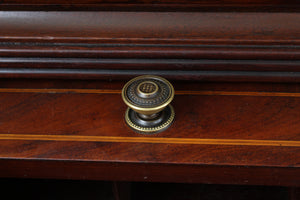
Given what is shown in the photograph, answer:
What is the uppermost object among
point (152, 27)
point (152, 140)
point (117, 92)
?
point (152, 27)

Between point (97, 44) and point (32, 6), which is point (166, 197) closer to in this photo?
point (97, 44)

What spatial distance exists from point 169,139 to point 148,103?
0.33 ft

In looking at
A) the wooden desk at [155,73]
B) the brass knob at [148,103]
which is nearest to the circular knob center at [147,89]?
the brass knob at [148,103]

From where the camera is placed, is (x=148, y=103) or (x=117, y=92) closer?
(x=148, y=103)

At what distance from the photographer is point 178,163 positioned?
0.70m

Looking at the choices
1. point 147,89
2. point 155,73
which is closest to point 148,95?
point 147,89

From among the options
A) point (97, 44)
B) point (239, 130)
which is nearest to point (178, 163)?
point (239, 130)

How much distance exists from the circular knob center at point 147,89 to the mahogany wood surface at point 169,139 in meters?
0.10

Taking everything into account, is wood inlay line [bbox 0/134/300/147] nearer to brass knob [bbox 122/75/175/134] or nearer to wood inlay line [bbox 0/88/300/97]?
brass knob [bbox 122/75/175/134]

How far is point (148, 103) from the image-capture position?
730 millimetres

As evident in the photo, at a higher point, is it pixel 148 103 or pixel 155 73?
pixel 155 73

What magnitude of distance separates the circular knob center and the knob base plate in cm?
7

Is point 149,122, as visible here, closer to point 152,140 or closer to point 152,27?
point 152,140

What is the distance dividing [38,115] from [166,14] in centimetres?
43
